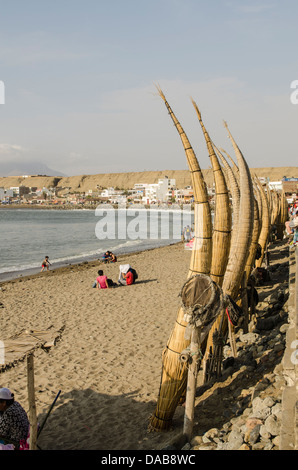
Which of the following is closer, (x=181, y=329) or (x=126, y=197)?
(x=181, y=329)

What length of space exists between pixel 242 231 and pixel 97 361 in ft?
12.6

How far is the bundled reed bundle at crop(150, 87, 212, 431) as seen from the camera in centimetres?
468

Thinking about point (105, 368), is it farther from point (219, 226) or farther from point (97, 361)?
point (219, 226)

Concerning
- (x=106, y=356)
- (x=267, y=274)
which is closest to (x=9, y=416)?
(x=106, y=356)

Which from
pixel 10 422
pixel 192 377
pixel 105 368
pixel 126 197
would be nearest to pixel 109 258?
pixel 105 368

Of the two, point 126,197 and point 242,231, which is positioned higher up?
point 126,197

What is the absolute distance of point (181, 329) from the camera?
15.3 feet

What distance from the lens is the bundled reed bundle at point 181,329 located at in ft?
15.4

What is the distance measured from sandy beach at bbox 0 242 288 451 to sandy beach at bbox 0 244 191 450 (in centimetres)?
2

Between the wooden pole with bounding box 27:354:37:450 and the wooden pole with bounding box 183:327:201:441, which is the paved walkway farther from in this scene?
the wooden pole with bounding box 27:354:37:450

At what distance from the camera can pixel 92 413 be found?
5727 mm

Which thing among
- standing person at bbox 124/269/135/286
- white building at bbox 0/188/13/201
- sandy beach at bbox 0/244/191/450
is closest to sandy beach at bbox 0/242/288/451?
sandy beach at bbox 0/244/191/450
